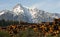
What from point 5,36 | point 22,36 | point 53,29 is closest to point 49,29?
point 53,29

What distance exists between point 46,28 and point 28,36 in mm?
21421

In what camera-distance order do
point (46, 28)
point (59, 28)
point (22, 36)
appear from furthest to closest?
point (46, 28)
point (59, 28)
point (22, 36)

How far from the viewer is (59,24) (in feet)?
138

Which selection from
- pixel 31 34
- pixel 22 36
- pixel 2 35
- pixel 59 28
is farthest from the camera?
pixel 59 28

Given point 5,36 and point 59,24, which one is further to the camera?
point 59,24

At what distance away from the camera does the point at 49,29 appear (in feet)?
135

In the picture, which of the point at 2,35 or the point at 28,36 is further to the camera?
the point at 28,36

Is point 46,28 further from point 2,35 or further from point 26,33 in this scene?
point 2,35

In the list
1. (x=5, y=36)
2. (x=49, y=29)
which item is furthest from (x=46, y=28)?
(x=5, y=36)

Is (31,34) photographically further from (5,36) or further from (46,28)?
(46,28)

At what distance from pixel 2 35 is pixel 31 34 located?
3.84m

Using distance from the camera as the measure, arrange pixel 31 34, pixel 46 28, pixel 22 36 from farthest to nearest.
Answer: pixel 46 28 < pixel 22 36 < pixel 31 34

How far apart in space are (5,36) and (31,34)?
343 centimetres

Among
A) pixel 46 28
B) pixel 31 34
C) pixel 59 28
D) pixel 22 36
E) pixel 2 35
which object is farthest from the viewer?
pixel 46 28
